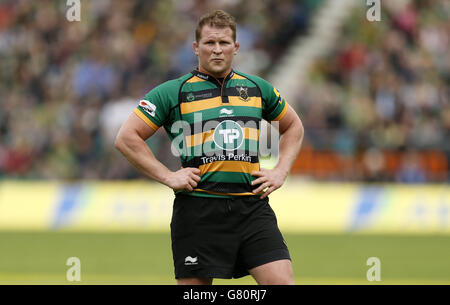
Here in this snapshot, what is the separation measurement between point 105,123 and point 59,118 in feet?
4.14

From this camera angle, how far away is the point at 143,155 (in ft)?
21.3

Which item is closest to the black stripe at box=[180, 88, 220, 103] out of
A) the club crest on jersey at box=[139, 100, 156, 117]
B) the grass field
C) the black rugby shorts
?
the club crest on jersey at box=[139, 100, 156, 117]

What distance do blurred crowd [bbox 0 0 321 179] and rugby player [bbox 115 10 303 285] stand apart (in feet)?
36.7

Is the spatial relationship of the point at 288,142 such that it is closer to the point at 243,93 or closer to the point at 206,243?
the point at 243,93

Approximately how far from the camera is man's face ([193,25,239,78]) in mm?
6395

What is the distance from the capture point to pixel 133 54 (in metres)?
21.0

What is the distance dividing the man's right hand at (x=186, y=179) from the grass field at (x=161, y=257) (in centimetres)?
474

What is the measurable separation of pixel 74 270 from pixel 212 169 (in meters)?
6.17

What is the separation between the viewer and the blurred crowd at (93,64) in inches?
755

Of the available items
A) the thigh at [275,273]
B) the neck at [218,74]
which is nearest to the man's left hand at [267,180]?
the thigh at [275,273]

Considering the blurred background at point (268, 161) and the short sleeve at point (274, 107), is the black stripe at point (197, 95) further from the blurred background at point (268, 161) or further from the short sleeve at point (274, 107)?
the blurred background at point (268, 161)

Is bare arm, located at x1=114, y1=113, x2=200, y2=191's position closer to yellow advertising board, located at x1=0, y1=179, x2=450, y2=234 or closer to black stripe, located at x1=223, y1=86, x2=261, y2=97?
black stripe, located at x1=223, y1=86, x2=261, y2=97

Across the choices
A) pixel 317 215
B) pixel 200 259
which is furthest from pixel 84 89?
pixel 200 259
